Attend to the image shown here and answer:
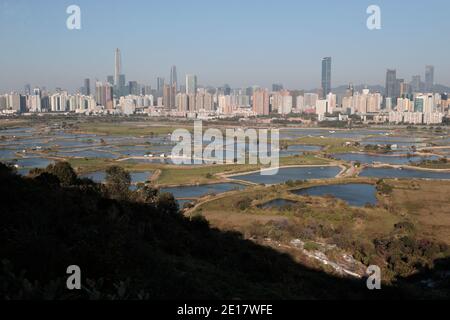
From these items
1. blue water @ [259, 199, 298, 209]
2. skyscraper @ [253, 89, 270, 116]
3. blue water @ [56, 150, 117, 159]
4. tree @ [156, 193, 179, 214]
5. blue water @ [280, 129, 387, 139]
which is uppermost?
skyscraper @ [253, 89, 270, 116]

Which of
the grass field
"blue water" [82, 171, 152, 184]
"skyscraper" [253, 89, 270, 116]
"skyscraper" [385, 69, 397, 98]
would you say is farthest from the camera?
"skyscraper" [385, 69, 397, 98]

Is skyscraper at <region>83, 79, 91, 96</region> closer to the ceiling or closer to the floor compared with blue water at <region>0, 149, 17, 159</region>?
closer to the ceiling

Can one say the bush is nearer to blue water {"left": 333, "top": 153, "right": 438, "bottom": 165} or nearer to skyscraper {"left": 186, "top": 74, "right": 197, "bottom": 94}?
blue water {"left": 333, "top": 153, "right": 438, "bottom": 165}

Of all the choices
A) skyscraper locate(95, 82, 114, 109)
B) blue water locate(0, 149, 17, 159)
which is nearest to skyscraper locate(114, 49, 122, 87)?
skyscraper locate(95, 82, 114, 109)

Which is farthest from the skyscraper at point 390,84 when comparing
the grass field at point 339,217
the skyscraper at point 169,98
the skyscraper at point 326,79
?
the grass field at point 339,217

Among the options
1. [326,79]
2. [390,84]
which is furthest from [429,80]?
[326,79]

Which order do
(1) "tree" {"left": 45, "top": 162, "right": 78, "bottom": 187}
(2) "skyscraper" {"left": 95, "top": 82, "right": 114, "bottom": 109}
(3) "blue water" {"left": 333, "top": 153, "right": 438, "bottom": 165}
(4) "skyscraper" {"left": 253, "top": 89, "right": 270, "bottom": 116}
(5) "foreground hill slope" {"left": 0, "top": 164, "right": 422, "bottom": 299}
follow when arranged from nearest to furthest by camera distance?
1. (5) "foreground hill slope" {"left": 0, "top": 164, "right": 422, "bottom": 299}
2. (1) "tree" {"left": 45, "top": 162, "right": 78, "bottom": 187}
3. (3) "blue water" {"left": 333, "top": 153, "right": 438, "bottom": 165}
4. (4) "skyscraper" {"left": 253, "top": 89, "right": 270, "bottom": 116}
5. (2) "skyscraper" {"left": 95, "top": 82, "right": 114, "bottom": 109}

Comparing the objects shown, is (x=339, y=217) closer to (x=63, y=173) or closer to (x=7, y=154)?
(x=63, y=173)
